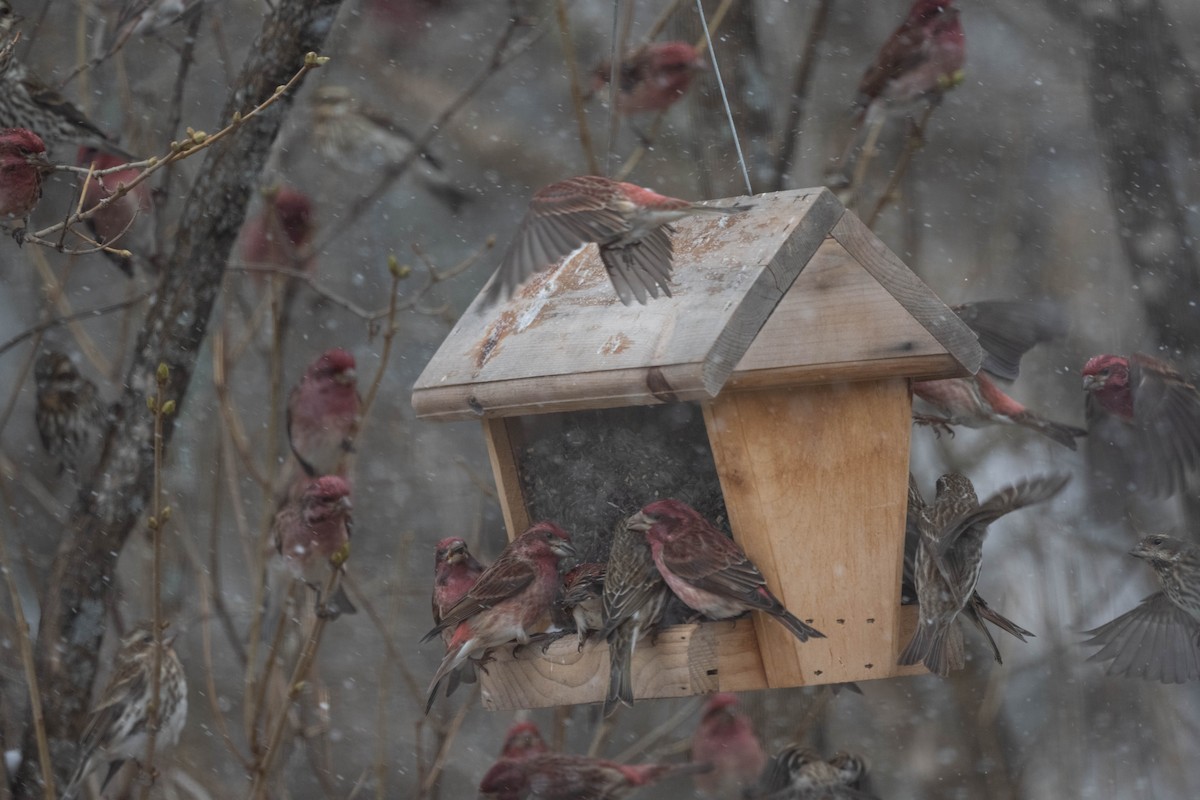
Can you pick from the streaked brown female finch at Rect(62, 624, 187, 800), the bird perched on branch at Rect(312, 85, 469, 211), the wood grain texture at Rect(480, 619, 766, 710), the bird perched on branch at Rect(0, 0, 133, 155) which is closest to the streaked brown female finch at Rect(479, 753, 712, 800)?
the wood grain texture at Rect(480, 619, 766, 710)

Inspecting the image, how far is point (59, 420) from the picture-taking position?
721 cm

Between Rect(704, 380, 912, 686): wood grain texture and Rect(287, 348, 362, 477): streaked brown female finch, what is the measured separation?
13.0 feet

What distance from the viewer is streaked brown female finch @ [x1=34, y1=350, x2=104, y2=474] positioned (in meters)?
7.18

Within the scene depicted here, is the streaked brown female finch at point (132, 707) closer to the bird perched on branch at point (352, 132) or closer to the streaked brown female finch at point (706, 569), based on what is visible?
the streaked brown female finch at point (706, 569)

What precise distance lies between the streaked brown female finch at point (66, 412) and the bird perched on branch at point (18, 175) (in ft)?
11.5

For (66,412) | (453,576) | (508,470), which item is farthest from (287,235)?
(508,470)

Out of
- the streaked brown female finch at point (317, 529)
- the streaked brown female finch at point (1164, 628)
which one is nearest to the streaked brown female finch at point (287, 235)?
the streaked brown female finch at point (317, 529)

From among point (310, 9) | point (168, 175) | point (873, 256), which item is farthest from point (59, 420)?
point (873, 256)

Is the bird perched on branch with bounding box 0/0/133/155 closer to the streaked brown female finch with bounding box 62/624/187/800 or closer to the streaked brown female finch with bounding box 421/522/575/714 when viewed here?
the streaked brown female finch with bounding box 62/624/187/800

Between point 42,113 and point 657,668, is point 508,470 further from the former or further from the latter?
point 42,113

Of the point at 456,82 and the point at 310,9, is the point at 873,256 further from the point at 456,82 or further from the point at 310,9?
the point at 456,82

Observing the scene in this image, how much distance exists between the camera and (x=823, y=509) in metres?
3.63

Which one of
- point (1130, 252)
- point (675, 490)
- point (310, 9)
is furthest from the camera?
point (1130, 252)

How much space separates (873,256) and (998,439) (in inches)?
185
